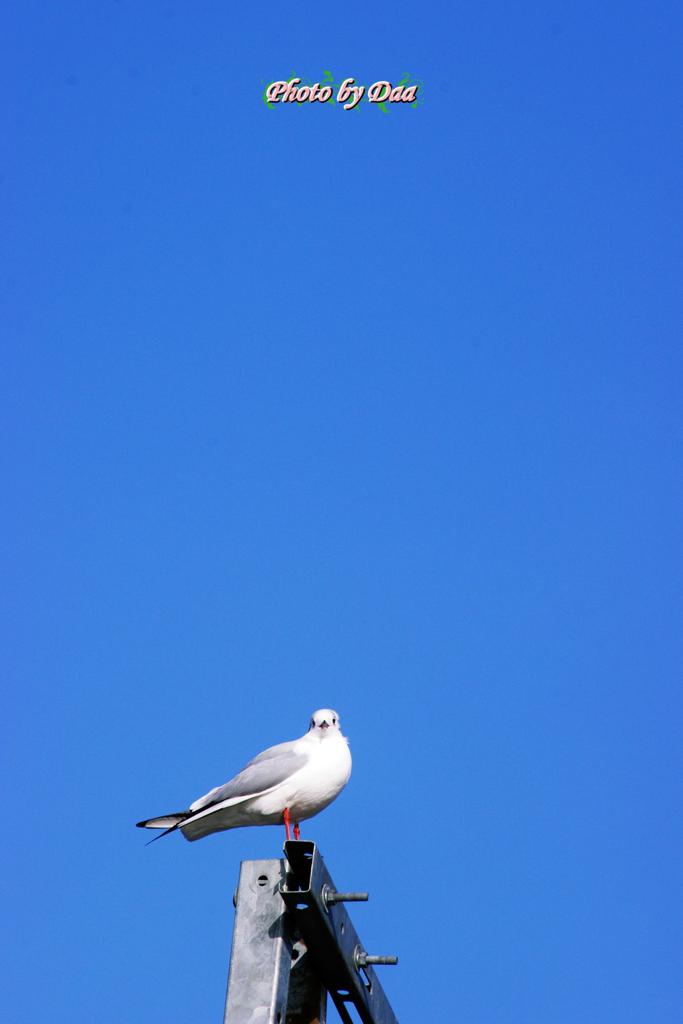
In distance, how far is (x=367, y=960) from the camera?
6754 millimetres

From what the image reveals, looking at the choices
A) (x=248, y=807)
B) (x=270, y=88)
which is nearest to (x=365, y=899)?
(x=248, y=807)

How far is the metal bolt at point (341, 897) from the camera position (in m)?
6.09

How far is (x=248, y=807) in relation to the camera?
905cm

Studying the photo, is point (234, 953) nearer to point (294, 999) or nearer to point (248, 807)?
point (294, 999)

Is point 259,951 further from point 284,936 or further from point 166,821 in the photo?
point 166,821

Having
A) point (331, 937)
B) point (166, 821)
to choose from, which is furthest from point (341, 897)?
point (166, 821)

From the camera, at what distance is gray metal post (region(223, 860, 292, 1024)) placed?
562 centimetres

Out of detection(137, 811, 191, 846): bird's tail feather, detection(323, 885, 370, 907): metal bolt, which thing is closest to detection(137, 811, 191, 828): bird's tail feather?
detection(137, 811, 191, 846): bird's tail feather

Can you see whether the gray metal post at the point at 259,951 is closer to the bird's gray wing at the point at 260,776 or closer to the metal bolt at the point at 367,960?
the metal bolt at the point at 367,960

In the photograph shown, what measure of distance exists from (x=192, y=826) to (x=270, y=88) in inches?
408

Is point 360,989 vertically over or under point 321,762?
under

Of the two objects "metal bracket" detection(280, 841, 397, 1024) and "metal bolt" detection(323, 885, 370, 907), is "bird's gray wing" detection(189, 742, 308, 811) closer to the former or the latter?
"metal bracket" detection(280, 841, 397, 1024)

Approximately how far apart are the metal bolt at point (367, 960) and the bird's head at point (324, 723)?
110 inches

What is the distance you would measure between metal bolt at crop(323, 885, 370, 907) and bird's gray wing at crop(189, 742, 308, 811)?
9.26 ft
